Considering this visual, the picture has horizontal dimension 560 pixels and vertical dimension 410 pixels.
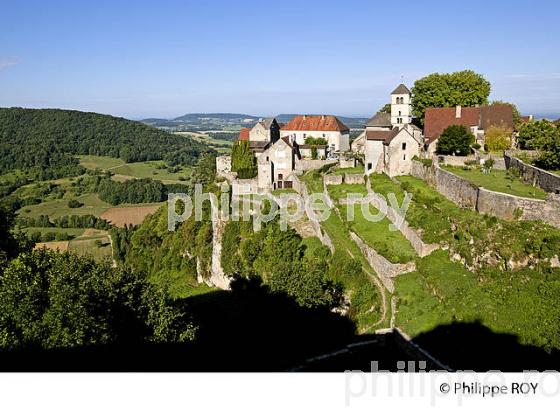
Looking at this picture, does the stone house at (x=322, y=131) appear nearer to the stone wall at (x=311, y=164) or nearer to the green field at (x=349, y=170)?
the stone wall at (x=311, y=164)

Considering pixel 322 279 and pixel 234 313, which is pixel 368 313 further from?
pixel 234 313

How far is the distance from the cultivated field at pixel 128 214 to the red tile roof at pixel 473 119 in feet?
193

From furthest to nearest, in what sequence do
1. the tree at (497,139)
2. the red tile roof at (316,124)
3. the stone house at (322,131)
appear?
the red tile roof at (316,124) → the stone house at (322,131) → the tree at (497,139)

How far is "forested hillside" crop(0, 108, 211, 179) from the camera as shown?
397 feet

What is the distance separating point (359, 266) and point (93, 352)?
15781 mm

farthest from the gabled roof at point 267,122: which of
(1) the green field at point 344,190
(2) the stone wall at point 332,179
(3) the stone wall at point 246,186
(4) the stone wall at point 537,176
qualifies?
(4) the stone wall at point 537,176

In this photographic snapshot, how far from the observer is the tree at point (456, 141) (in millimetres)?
35750

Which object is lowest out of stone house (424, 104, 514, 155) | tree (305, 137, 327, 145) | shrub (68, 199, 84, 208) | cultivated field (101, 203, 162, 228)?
cultivated field (101, 203, 162, 228)

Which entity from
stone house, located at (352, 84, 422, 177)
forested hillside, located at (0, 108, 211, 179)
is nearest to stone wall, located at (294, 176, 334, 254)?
stone house, located at (352, 84, 422, 177)

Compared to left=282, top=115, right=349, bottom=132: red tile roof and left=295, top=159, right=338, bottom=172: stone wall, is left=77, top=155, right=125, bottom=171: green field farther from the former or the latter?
left=295, top=159, right=338, bottom=172: stone wall

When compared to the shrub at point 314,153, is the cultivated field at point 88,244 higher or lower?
lower

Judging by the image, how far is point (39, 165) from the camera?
120062 mm

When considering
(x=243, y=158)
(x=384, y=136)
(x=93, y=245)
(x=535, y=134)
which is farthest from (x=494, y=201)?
(x=93, y=245)

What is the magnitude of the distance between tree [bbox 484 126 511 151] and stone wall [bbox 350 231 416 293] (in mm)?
17109
